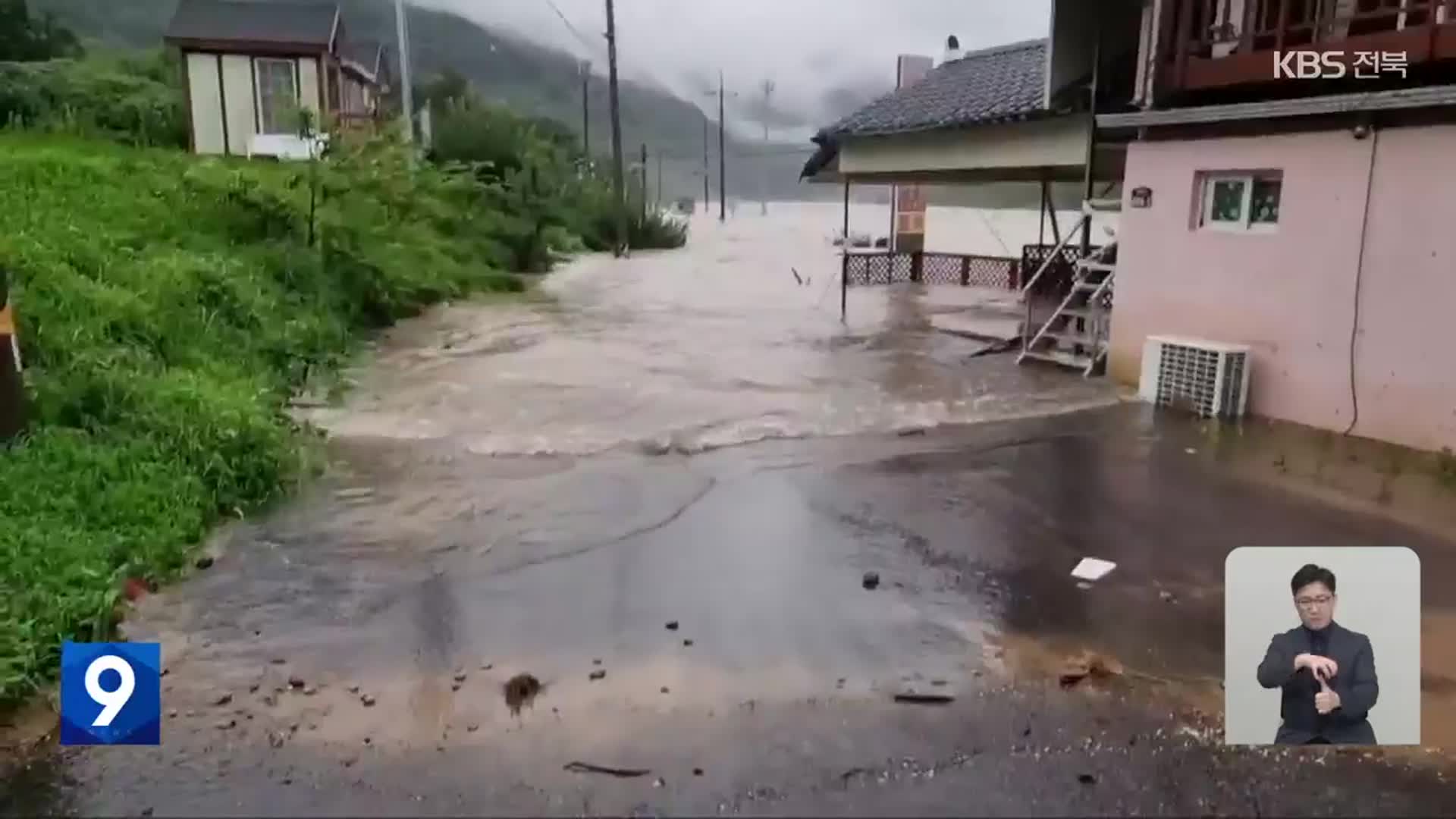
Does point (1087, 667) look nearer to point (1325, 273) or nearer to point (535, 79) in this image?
point (1325, 273)

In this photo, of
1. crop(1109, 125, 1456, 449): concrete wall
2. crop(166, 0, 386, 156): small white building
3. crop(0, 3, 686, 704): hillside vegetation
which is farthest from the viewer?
crop(166, 0, 386, 156): small white building

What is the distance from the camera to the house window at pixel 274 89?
21906 millimetres

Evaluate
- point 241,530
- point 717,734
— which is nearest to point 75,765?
point 717,734

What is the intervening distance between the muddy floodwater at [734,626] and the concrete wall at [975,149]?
3.61 metres

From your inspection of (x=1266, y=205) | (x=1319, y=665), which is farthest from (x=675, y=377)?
(x=1319, y=665)

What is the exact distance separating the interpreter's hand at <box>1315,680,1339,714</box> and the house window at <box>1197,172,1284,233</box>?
6654 millimetres

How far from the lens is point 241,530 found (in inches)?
233

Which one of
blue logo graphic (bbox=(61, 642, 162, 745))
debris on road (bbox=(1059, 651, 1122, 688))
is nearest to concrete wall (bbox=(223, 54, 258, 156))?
blue logo graphic (bbox=(61, 642, 162, 745))

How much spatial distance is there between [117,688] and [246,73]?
21671 mm

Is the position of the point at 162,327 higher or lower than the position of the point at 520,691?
higher

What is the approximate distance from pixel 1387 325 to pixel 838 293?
13.3m

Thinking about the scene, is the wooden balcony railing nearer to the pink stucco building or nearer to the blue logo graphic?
the pink stucco building

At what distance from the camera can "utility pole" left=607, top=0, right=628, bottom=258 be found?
29688 millimetres

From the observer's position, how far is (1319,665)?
284 centimetres
